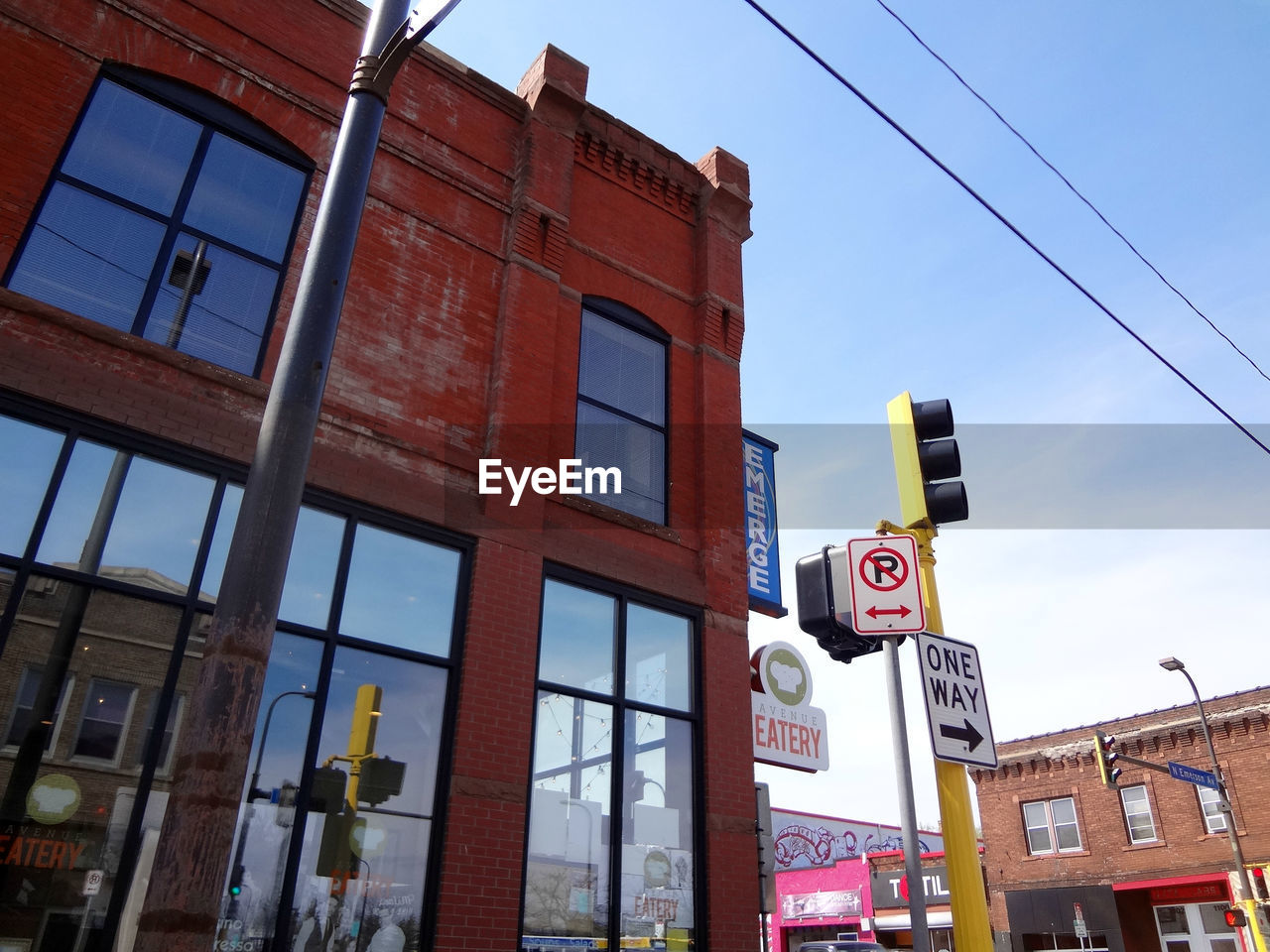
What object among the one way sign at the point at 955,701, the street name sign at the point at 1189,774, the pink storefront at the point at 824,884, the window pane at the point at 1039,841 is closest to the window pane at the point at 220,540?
the one way sign at the point at 955,701

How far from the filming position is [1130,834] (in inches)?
1154

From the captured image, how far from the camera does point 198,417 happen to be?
837 cm

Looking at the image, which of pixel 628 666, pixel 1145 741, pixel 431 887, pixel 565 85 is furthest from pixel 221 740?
pixel 1145 741

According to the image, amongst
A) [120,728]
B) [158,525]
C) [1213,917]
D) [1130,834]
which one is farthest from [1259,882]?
[158,525]

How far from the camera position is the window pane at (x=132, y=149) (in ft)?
28.7

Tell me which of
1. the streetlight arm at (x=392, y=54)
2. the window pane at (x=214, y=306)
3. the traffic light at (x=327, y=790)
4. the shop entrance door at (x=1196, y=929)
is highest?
the window pane at (x=214, y=306)

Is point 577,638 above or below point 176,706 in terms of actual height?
above

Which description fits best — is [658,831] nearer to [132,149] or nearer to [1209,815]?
[132,149]

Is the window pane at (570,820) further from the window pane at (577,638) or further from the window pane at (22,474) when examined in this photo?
the window pane at (22,474)

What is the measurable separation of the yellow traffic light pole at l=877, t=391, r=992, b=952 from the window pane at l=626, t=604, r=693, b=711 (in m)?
4.90

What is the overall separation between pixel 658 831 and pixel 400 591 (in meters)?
3.81

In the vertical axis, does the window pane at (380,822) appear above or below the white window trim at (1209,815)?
below

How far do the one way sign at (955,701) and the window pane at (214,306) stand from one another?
6816 millimetres

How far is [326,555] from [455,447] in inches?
76.4
